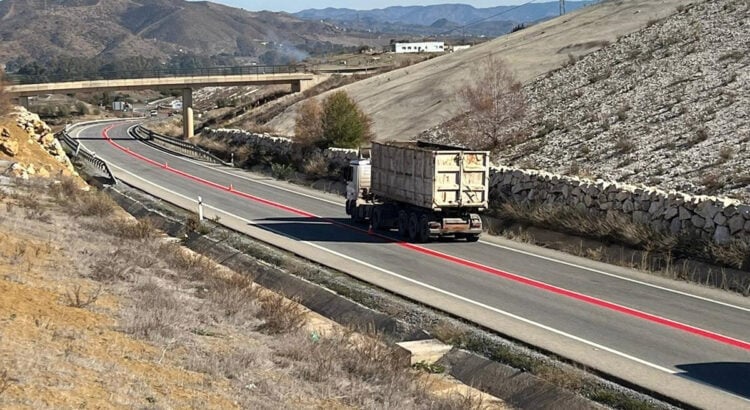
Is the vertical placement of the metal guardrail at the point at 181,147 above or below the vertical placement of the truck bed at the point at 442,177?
below

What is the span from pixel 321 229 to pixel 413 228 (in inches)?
147

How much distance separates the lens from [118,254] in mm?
18516

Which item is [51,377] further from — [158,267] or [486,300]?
[486,300]

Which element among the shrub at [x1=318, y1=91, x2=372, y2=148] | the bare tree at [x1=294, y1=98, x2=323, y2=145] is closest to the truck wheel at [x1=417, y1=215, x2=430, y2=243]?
the shrub at [x1=318, y1=91, x2=372, y2=148]

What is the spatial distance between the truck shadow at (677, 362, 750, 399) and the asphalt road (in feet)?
0.05

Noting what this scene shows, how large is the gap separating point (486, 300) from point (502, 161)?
21.5m

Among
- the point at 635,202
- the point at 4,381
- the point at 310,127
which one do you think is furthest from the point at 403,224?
the point at 310,127

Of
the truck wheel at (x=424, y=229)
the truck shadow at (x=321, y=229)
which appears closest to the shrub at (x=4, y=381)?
the truck wheel at (x=424, y=229)

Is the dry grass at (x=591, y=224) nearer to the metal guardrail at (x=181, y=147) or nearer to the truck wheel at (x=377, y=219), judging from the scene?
the truck wheel at (x=377, y=219)

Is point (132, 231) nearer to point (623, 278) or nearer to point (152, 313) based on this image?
point (152, 313)

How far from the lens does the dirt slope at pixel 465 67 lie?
5600 centimetres

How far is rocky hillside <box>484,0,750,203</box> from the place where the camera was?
30.5 meters

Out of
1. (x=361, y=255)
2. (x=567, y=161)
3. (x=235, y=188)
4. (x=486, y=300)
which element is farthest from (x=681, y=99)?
(x=486, y=300)

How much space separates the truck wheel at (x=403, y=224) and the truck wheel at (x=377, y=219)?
0.81m
